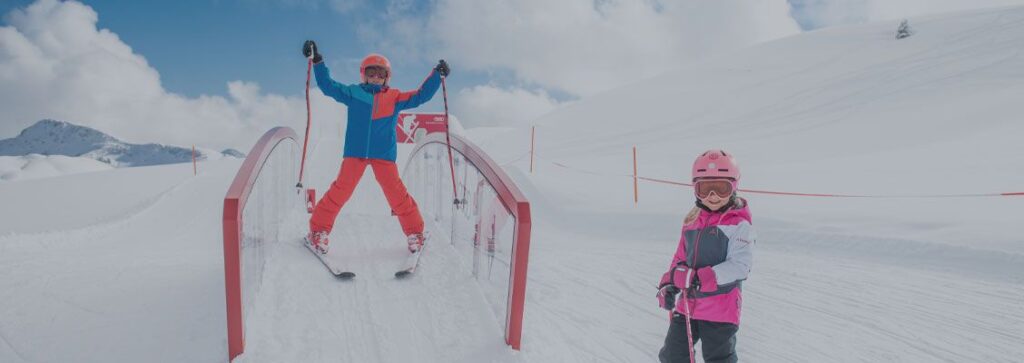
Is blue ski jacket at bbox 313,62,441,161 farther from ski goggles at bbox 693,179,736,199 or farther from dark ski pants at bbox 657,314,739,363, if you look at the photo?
dark ski pants at bbox 657,314,739,363

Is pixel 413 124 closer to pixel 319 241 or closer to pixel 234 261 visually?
pixel 319 241

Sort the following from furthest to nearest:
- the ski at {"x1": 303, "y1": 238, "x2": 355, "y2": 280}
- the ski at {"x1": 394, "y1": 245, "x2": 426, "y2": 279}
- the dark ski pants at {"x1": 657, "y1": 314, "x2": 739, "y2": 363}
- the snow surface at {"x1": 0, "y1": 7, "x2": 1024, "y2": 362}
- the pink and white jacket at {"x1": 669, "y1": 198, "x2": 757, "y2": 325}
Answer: the ski at {"x1": 394, "y1": 245, "x2": 426, "y2": 279}
the ski at {"x1": 303, "y1": 238, "x2": 355, "y2": 280}
the snow surface at {"x1": 0, "y1": 7, "x2": 1024, "y2": 362}
the dark ski pants at {"x1": 657, "y1": 314, "x2": 739, "y2": 363}
the pink and white jacket at {"x1": 669, "y1": 198, "x2": 757, "y2": 325}

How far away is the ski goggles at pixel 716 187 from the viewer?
8.61ft

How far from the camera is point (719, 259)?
8.41 feet

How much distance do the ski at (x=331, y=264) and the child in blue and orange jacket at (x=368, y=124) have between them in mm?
68

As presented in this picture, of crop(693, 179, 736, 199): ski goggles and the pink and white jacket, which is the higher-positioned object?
crop(693, 179, 736, 199): ski goggles

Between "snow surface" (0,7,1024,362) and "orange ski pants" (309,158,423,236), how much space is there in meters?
0.39

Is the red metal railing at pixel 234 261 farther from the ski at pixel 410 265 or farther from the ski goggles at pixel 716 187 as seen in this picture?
the ski goggles at pixel 716 187

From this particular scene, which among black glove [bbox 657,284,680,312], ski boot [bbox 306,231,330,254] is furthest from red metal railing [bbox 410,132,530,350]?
ski boot [bbox 306,231,330,254]

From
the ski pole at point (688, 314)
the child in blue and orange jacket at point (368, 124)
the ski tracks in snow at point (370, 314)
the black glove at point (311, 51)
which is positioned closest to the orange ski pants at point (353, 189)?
the child in blue and orange jacket at point (368, 124)

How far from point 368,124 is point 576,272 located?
2.37 metres

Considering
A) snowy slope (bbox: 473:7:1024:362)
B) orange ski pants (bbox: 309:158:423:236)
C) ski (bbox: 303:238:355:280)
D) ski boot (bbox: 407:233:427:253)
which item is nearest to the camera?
snowy slope (bbox: 473:7:1024:362)

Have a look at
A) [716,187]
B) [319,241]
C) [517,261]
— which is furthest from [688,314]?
[319,241]

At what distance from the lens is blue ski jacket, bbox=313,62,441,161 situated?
14.7ft
